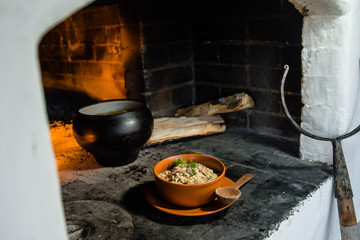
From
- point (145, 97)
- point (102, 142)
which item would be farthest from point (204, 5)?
point (102, 142)

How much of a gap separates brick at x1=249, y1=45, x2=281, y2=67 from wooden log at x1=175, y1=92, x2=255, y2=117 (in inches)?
8.6

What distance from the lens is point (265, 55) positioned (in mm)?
1973

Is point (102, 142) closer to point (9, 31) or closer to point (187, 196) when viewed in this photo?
point (187, 196)

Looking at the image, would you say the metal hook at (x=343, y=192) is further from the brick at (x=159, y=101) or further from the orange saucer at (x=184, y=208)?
the brick at (x=159, y=101)

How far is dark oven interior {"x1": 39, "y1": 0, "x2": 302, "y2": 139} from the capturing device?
6.31 feet

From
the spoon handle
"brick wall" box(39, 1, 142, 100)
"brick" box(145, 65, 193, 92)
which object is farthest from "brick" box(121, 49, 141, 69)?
the spoon handle

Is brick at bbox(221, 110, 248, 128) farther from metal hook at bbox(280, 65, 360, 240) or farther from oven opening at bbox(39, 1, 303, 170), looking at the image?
metal hook at bbox(280, 65, 360, 240)

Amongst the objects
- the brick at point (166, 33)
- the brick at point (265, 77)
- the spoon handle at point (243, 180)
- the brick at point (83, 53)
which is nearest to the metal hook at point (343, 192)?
the spoon handle at point (243, 180)

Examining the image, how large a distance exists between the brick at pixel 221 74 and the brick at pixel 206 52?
0.15ft

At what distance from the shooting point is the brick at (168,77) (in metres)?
2.12

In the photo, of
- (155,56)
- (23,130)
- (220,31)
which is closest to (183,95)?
(155,56)

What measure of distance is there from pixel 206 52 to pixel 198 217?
132 centimetres

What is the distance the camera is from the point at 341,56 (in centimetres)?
149

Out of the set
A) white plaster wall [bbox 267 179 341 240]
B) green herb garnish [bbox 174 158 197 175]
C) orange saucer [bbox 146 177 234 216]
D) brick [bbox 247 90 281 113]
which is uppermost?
brick [bbox 247 90 281 113]
